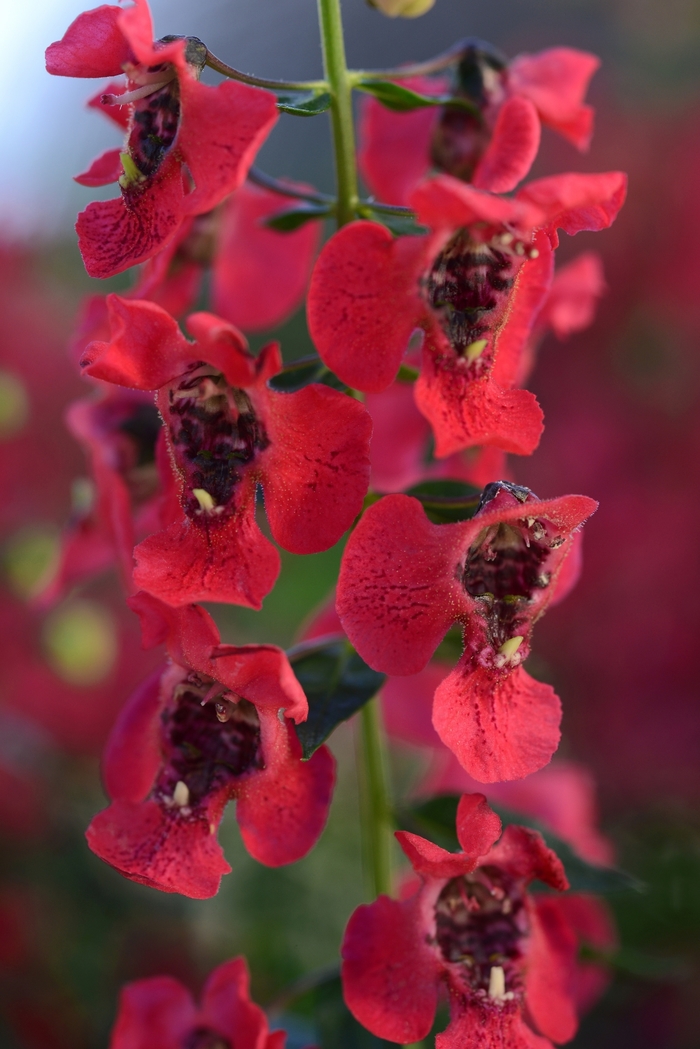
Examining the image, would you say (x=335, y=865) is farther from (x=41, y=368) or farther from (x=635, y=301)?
(x=635, y=301)

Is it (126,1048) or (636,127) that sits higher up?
(636,127)

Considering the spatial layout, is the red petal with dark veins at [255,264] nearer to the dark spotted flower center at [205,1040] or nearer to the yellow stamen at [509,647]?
the yellow stamen at [509,647]

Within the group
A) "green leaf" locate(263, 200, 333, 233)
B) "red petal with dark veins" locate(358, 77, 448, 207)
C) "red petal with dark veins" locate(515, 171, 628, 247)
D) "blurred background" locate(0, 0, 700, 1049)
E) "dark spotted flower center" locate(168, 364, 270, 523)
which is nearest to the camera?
"red petal with dark veins" locate(515, 171, 628, 247)

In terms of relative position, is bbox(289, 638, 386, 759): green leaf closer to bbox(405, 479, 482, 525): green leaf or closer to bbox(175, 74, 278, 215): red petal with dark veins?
bbox(405, 479, 482, 525): green leaf

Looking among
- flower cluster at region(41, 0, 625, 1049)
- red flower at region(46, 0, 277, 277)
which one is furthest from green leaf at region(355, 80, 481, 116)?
red flower at region(46, 0, 277, 277)

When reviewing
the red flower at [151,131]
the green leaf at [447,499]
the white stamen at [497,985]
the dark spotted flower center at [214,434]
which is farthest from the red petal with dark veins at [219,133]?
the white stamen at [497,985]

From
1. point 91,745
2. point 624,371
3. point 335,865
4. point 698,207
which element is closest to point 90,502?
point 91,745
